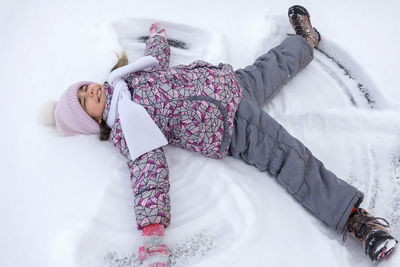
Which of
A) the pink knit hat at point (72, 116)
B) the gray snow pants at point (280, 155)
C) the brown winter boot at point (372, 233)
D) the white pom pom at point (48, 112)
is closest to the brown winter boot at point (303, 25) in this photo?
the gray snow pants at point (280, 155)

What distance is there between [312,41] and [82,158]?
0.89 m

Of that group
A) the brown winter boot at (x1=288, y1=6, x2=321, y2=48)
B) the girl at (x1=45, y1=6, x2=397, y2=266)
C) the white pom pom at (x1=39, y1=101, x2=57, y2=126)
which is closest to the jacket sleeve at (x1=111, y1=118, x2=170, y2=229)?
the girl at (x1=45, y1=6, x2=397, y2=266)

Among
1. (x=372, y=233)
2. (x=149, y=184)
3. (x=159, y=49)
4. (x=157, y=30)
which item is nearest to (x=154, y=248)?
(x=149, y=184)

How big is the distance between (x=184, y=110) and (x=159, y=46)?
1.21ft

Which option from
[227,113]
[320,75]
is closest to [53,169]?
[227,113]

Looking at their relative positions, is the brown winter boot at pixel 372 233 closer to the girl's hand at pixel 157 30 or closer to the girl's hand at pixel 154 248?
the girl's hand at pixel 154 248

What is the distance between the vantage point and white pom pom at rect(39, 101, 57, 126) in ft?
3.59

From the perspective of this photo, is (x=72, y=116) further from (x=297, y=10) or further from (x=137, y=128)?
(x=297, y=10)

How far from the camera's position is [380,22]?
140 centimetres

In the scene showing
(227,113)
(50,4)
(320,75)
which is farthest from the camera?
(50,4)

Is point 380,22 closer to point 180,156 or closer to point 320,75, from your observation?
point 320,75

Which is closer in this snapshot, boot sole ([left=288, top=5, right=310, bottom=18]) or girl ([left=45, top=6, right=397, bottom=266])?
girl ([left=45, top=6, right=397, bottom=266])

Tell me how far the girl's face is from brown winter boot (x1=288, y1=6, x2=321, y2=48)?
747mm

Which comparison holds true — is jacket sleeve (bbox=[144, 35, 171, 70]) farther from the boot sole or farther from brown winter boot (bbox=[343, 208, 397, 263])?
brown winter boot (bbox=[343, 208, 397, 263])
